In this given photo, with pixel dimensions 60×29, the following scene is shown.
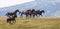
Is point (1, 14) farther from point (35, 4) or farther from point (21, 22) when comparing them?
point (35, 4)

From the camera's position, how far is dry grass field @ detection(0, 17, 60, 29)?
2.53 meters

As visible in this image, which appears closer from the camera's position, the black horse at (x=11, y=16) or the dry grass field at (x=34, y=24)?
the dry grass field at (x=34, y=24)

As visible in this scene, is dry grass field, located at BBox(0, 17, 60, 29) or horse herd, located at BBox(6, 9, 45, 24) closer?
dry grass field, located at BBox(0, 17, 60, 29)

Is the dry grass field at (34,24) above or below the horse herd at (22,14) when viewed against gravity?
below

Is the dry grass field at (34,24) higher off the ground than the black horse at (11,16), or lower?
lower

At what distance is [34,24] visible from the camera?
2564 millimetres

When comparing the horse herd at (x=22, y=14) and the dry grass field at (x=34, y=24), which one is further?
the horse herd at (x=22, y=14)

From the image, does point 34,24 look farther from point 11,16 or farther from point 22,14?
point 11,16

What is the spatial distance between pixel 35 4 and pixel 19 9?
25 cm

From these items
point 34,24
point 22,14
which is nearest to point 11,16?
point 22,14

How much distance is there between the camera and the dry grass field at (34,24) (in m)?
2.53

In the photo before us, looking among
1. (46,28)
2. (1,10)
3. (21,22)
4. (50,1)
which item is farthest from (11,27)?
(50,1)

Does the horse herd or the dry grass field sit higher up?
the horse herd

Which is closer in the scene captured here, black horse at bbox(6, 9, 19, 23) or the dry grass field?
the dry grass field
